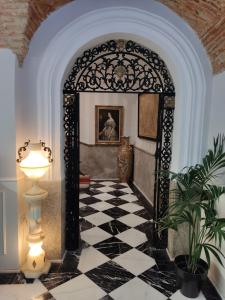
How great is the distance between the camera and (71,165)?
3.12 metres

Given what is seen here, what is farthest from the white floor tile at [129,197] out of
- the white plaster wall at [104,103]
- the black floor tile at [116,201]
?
the white plaster wall at [104,103]

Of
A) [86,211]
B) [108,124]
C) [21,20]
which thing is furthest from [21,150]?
[108,124]

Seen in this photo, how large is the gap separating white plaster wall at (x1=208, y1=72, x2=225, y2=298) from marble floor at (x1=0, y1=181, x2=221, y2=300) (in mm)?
133

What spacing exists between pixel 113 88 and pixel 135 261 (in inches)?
87.1

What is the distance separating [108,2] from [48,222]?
8.60 ft

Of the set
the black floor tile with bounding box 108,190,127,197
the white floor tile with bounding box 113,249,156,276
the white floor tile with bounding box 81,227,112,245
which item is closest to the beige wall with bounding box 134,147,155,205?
the black floor tile with bounding box 108,190,127,197

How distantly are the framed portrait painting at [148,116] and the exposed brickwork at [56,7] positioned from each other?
192cm

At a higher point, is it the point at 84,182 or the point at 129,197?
the point at 84,182

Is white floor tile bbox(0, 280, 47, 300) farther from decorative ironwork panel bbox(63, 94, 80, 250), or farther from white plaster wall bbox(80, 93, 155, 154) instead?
white plaster wall bbox(80, 93, 155, 154)

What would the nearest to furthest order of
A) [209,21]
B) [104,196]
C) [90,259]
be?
[209,21]
[90,259]
[104,196]

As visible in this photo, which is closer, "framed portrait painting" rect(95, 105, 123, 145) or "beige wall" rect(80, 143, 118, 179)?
"framed portrait painting" rect(95, 105, 123, 145)

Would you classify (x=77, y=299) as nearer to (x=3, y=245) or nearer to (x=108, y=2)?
(x=3, y=245)

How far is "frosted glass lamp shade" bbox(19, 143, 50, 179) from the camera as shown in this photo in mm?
2491

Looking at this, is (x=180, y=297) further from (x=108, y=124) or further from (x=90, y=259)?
(x=108, y=124)
